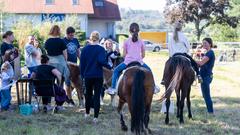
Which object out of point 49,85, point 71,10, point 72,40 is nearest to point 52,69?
point 49,85

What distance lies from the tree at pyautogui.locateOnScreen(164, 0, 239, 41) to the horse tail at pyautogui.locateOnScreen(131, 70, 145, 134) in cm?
5123

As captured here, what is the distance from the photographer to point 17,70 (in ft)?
39.1

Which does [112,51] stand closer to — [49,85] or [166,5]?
[49,85]

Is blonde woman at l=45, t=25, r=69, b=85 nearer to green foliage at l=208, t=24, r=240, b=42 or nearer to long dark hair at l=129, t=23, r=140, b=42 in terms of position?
long dark hair at l=129, t=23, r=140, b=42

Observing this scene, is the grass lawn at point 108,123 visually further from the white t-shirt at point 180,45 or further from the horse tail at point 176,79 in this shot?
the white t-shirt at point 180,45

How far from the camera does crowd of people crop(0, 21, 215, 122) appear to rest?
1014 cm

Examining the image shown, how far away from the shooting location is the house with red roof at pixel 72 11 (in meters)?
58.6

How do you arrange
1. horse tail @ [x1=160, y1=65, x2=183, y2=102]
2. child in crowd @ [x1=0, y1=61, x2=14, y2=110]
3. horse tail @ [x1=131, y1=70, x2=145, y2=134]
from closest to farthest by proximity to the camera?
horse tail @ [x1=131, y1=70, x2=145, y2=134] → horse tail @ [x1=160, y1=65, x2=183, y2=102] → child in crowd @ [x1=0, y1=61, x2=14, y2=110]

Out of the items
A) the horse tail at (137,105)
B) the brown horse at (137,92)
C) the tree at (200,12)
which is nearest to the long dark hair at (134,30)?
the brown horse at (137,92)

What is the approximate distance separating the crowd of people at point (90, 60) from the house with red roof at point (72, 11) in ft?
144

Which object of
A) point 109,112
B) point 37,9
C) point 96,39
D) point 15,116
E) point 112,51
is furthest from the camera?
point 37,9

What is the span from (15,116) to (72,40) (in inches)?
101

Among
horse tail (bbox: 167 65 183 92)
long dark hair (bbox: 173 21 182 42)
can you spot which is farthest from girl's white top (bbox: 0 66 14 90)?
long dark hair (bbox: 173 21 182 42)

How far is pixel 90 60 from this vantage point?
1038cm
